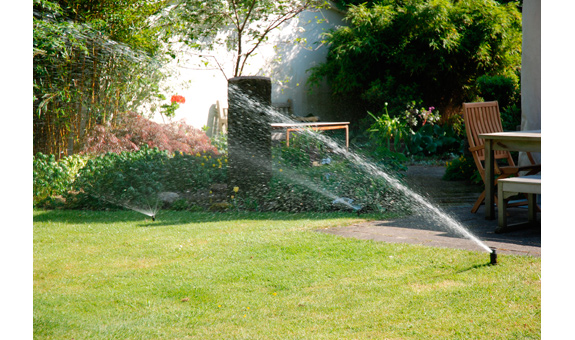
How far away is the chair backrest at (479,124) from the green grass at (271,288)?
1.85 m

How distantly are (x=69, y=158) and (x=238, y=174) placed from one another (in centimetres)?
253

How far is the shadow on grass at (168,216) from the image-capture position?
5.53m

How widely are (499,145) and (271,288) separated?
2.77 meters

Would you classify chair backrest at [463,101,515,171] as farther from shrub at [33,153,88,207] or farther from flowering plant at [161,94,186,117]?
flowering plant at [161,94,186,117]

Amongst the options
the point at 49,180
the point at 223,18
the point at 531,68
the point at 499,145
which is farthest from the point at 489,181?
the point at 223,18

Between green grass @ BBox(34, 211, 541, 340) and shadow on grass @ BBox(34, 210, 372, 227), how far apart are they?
550mm

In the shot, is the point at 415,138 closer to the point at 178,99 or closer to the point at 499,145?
the point at 178,99

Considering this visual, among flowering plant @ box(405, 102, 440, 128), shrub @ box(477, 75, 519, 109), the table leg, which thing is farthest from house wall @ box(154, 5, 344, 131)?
the table leg

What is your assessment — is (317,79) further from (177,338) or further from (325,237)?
(177,338)

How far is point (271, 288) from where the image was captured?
345 cm

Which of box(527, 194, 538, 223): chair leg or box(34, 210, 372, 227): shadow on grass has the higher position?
box(527, 194, 538, 223): chair leg

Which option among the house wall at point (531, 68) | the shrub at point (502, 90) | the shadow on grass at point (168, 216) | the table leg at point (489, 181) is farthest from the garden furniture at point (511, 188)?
the shrub at point (502, 90)

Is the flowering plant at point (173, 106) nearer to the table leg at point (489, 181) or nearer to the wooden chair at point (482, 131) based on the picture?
the wooden chair at point (482, 131)

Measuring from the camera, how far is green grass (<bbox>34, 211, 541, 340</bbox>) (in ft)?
9.34
